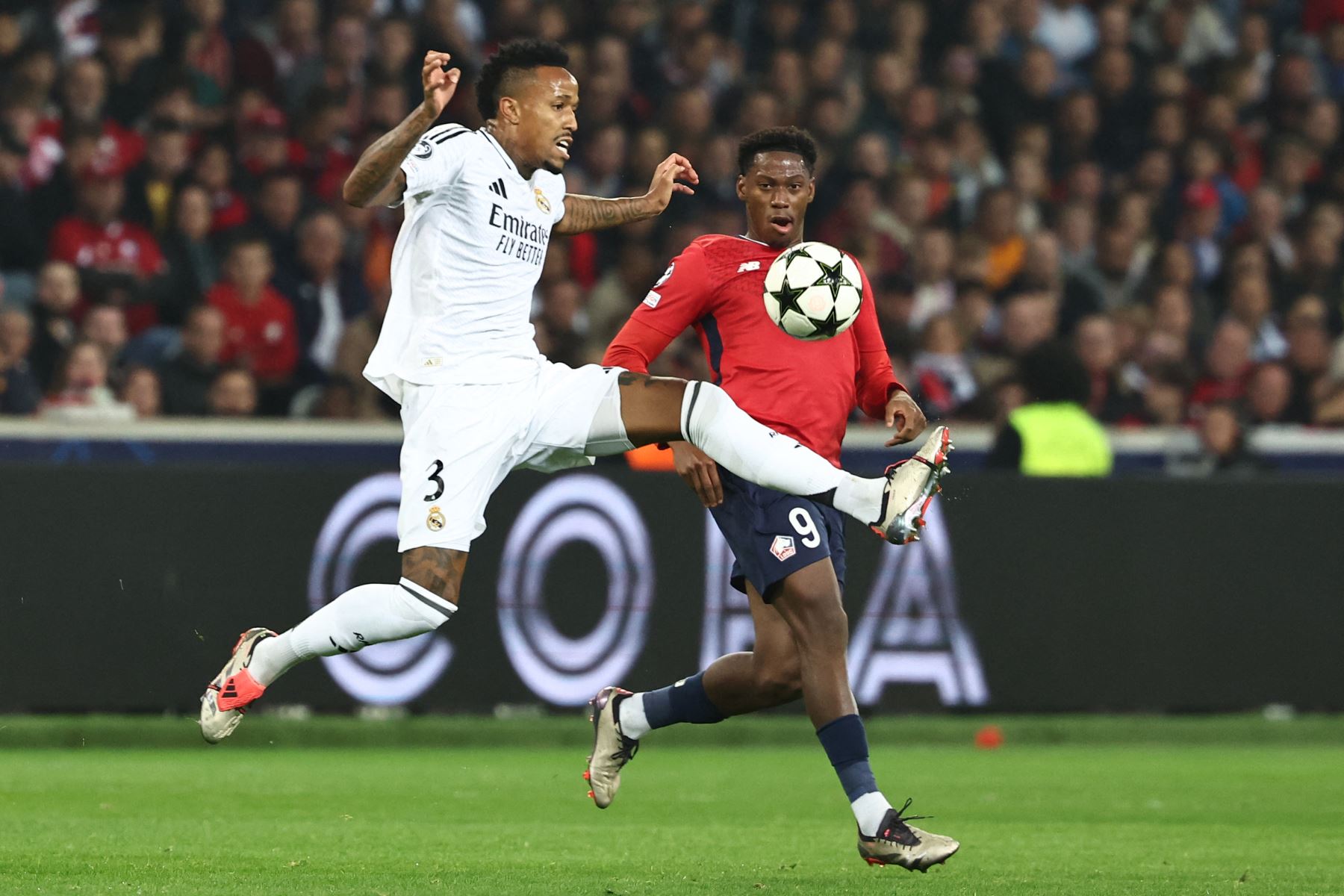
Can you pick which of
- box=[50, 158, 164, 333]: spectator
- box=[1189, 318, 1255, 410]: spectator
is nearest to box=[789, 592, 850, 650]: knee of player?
box=[50, 158, 164, 333]: spectator

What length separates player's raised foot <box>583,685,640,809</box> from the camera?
6.37m

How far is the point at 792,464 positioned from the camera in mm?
5633

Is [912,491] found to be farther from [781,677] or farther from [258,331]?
[258,331]

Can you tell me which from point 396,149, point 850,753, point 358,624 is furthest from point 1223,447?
point 396,149

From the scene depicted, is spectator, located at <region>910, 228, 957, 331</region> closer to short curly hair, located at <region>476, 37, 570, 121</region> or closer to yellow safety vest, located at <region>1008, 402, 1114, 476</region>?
yellow safety vest, located at <region>1008, 402, 1114, 476</region>

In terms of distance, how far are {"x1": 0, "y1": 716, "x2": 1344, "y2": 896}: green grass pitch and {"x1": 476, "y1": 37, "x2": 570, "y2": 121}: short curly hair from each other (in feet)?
7.51

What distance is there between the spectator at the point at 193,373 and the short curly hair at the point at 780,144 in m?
5.28

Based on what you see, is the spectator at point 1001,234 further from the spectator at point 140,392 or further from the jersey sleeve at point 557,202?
the jersey sleeve at point 557,202

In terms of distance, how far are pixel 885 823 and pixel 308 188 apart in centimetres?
778

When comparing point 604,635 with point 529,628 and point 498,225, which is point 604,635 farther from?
point 498,225

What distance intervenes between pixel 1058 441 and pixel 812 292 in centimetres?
501

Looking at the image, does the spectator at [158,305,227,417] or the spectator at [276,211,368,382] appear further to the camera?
the spectator at [276,211,368,382]

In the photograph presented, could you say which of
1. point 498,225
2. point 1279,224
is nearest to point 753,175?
point 498,225

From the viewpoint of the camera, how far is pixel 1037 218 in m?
13.8
